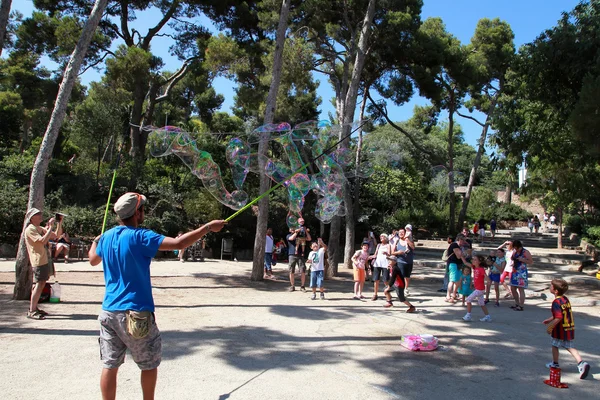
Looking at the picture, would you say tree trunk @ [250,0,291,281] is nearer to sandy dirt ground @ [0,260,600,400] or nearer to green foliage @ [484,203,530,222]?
sandy dirt ground @ [0,260,600,400]

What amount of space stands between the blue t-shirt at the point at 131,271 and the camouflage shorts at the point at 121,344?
0.09 m

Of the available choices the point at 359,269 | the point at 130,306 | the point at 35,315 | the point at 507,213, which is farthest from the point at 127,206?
the point at 507,213

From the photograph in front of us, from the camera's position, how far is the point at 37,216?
7219 mm

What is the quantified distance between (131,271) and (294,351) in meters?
3.17

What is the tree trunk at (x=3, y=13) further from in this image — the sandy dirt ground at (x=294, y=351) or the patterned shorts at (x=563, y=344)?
the patterned shorts at (x=563, y=344)

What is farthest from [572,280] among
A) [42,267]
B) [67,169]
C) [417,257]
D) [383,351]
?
[67,169]

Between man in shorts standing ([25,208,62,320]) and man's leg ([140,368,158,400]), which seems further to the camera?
man in shorts standing ([25,208,62,320])

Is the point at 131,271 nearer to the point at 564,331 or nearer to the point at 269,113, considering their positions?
the point at 564,331

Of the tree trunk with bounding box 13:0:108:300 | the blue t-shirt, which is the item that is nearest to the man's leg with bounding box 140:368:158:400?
the blue t-shirt

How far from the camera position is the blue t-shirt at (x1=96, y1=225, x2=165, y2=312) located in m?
3.30

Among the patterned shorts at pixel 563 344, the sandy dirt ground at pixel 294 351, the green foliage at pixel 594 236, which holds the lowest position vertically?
the sandy dirt ground at pixel 294 351

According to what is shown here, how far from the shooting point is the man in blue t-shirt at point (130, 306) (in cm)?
327

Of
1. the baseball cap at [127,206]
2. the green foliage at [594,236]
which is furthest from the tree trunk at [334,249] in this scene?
the green foliage at [594,236]

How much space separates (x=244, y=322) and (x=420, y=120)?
23147mm
